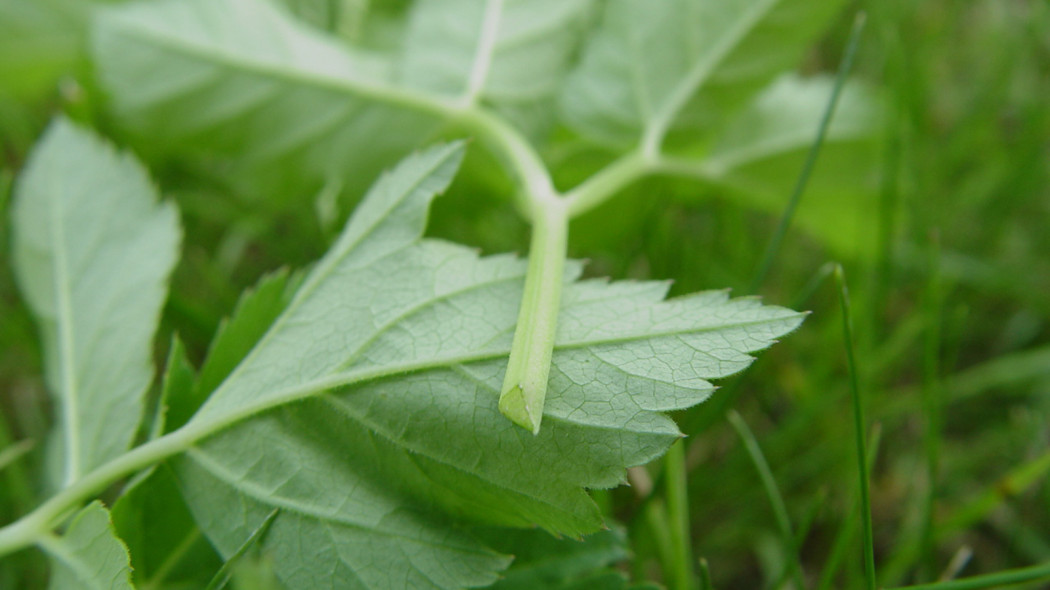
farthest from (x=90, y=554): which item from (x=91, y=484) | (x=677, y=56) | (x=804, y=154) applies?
(x=804, y=154)

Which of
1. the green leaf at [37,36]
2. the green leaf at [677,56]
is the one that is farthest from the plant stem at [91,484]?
the green leaf at [37,36]

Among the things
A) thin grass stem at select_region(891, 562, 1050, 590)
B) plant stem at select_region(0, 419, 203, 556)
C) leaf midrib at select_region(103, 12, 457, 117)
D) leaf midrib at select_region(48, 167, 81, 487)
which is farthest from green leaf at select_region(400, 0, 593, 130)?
thin grass stem at select_region(891, 562, 1050, 590)

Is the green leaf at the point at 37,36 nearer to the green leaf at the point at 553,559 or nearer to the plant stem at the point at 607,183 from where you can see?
the plant stem at the point at 607,183

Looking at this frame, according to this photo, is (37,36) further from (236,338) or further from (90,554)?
(90,554)

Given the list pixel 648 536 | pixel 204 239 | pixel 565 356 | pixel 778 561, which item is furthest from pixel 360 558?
pixel 204 239

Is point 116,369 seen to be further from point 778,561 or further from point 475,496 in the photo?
point 778,561

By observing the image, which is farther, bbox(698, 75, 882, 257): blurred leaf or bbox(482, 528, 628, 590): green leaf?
bbox(698, 75, 882, 257): blurred leaf

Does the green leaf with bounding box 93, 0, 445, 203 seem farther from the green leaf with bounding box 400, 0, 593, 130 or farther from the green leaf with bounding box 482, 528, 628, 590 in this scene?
the green leaf with bounding box 482, 528, 628, 590
